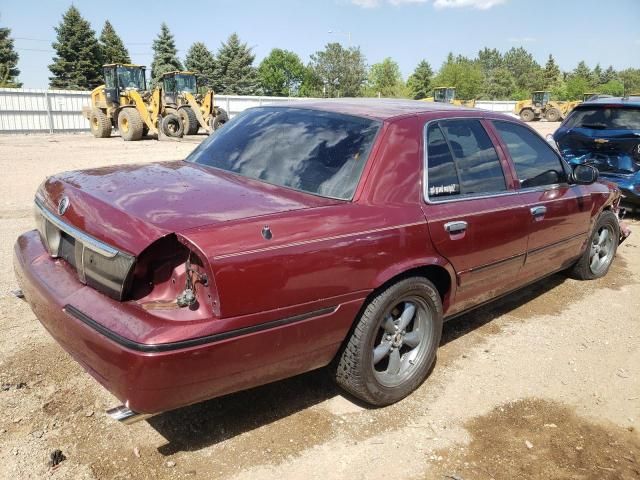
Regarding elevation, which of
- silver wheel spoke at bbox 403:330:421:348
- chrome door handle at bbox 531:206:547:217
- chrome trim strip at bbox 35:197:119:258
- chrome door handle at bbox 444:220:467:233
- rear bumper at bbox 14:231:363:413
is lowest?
silver wheel spoke at bbox 403:330:421:348

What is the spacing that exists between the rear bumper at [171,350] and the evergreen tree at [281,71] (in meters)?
84.2

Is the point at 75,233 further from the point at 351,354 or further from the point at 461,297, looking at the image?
the point at 461,297

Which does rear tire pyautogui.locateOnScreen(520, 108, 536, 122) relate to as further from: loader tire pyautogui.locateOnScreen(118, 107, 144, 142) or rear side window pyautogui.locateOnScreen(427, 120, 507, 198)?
rear side window pyautogui.locateOnScreen(427, 120, 507, 198)

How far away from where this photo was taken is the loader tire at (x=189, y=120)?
2077 centimetres

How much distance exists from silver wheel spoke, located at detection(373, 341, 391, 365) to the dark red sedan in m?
0.01

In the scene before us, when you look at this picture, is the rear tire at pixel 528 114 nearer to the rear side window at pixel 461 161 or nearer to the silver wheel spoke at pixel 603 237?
the silver wheel spoke at pixel 603 237

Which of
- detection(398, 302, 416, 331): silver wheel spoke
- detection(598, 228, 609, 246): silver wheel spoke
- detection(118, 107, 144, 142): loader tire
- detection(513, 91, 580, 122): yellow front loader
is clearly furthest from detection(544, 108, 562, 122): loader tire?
detection(398, 302, 416, 331): silver wheel spoke

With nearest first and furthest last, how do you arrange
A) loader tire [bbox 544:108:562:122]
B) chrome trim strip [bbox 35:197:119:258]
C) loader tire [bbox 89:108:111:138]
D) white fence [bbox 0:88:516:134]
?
chrome trim strip [bbox 35:197:119:258]
loader tire [bbox 89:108:111:138]
white fence [bbox 0:88:516:134]
loader tire [bbox 544:108:562:122]

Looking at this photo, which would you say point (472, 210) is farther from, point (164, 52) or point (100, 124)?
point (164, 52)

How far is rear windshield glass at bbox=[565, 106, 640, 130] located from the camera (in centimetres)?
789

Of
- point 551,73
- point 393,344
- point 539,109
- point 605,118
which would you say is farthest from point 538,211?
point 551,73

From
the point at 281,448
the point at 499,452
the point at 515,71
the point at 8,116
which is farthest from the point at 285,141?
the point at 515,71

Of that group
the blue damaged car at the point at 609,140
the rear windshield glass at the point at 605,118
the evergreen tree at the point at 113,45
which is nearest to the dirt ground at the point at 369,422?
the blue damaged car at the point at 609,140

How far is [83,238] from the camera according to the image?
2.52 meters
